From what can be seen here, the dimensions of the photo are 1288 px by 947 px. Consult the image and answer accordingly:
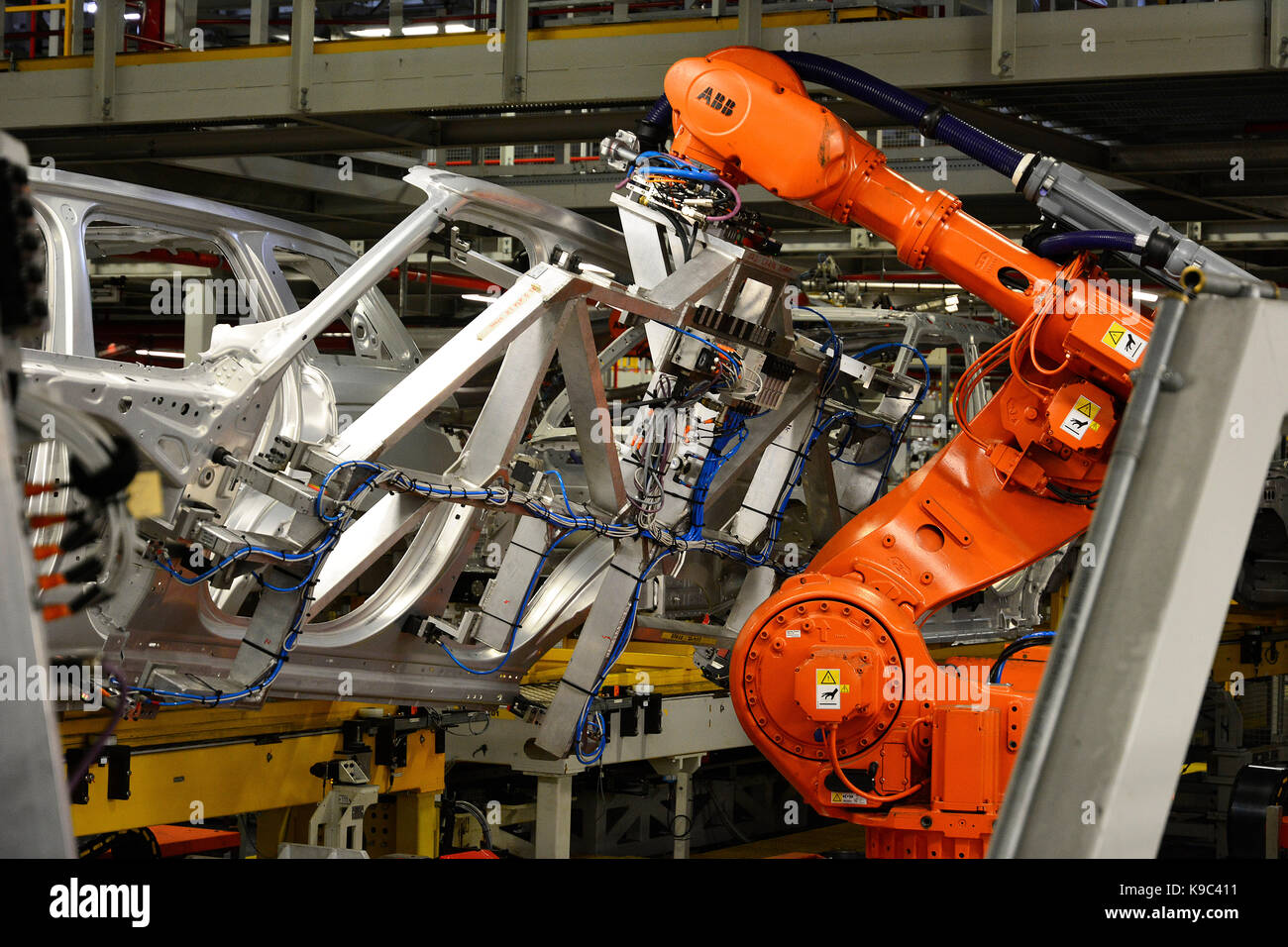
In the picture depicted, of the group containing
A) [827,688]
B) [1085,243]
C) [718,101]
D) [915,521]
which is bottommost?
[827,688]

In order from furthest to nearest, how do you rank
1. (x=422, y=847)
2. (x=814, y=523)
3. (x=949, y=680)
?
A: (x=814, y=523), (x=422, y=847), (x=949, y=680)

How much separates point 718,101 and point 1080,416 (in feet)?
5.27

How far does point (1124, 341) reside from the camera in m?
4.52

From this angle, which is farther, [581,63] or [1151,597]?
[581,63]

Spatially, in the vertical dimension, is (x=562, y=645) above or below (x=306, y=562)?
below

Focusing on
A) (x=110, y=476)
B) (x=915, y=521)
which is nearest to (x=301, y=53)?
(x=915, y=521)

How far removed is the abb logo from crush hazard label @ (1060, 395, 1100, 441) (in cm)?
152

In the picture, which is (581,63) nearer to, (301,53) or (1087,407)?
Answer: (301,53)

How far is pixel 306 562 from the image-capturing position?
4102 mm

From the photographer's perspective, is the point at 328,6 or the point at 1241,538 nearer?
the point at 1241,538

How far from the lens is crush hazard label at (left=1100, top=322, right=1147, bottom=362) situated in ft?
14.8
